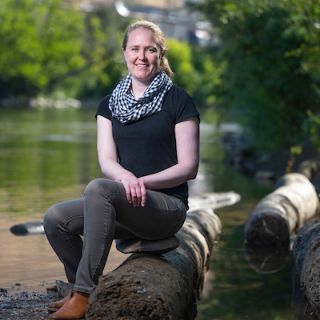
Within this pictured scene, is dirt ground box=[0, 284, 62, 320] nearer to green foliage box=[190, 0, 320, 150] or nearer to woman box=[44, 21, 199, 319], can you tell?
woman box=[44, 21, 199, 319]

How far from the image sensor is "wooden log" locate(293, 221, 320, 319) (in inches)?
307

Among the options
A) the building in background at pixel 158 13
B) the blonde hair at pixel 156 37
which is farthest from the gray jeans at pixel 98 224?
the building in background at pixel 158 13

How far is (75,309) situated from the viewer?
685 cm

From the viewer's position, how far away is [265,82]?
70.3ft

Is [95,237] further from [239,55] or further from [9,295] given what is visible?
[239,55]

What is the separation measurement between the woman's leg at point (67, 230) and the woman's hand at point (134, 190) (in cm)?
36

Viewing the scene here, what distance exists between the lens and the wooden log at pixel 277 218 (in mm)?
12281

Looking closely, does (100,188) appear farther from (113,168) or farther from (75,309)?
(75,309)

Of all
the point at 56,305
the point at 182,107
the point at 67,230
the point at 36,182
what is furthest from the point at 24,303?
the point at 36,182

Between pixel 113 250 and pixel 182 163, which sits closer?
pixel 182 163

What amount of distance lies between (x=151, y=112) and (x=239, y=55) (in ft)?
50.6

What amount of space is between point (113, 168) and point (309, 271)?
75.5 inches

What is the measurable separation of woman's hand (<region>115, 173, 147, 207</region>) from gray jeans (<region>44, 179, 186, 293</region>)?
35mm

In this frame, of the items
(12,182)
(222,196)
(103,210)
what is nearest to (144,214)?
(103,210)
